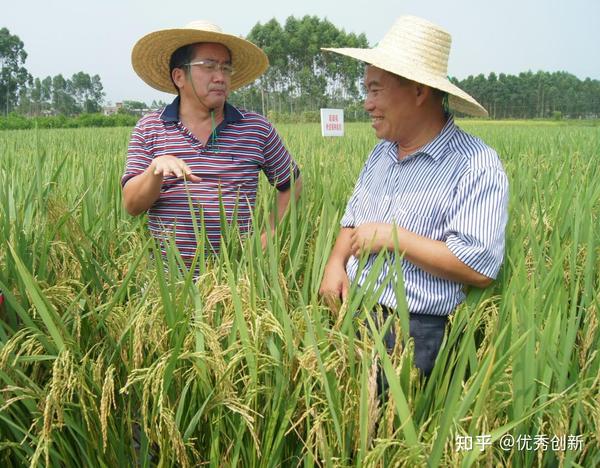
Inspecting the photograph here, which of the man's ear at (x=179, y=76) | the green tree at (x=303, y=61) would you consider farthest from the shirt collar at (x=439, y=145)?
the green tree at (x=303, y=61)

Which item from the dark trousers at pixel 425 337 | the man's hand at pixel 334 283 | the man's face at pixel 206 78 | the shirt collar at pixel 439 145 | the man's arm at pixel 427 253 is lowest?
the dark trousers at pixel 425 337

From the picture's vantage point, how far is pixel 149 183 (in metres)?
1.44

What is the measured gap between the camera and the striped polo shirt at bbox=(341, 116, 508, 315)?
117 centimetres

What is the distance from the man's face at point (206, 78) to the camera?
A: 1.63 meters

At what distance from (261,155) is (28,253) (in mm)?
780

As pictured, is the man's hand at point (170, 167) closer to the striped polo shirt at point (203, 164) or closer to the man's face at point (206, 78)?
the striped polo shirt at point (203, 164)

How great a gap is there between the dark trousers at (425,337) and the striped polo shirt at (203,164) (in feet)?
1.92

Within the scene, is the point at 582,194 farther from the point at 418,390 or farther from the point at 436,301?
the point at 418,390

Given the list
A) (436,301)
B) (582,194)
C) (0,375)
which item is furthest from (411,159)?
(0,375)

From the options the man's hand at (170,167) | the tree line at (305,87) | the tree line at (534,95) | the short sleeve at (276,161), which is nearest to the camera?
the man's hand at (170,167)

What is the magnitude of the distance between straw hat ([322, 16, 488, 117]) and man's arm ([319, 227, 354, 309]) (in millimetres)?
412

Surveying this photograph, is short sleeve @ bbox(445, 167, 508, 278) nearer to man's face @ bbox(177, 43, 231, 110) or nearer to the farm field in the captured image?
the farm field

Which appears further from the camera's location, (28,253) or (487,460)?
(28,253)

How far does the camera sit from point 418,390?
0.90 meters
